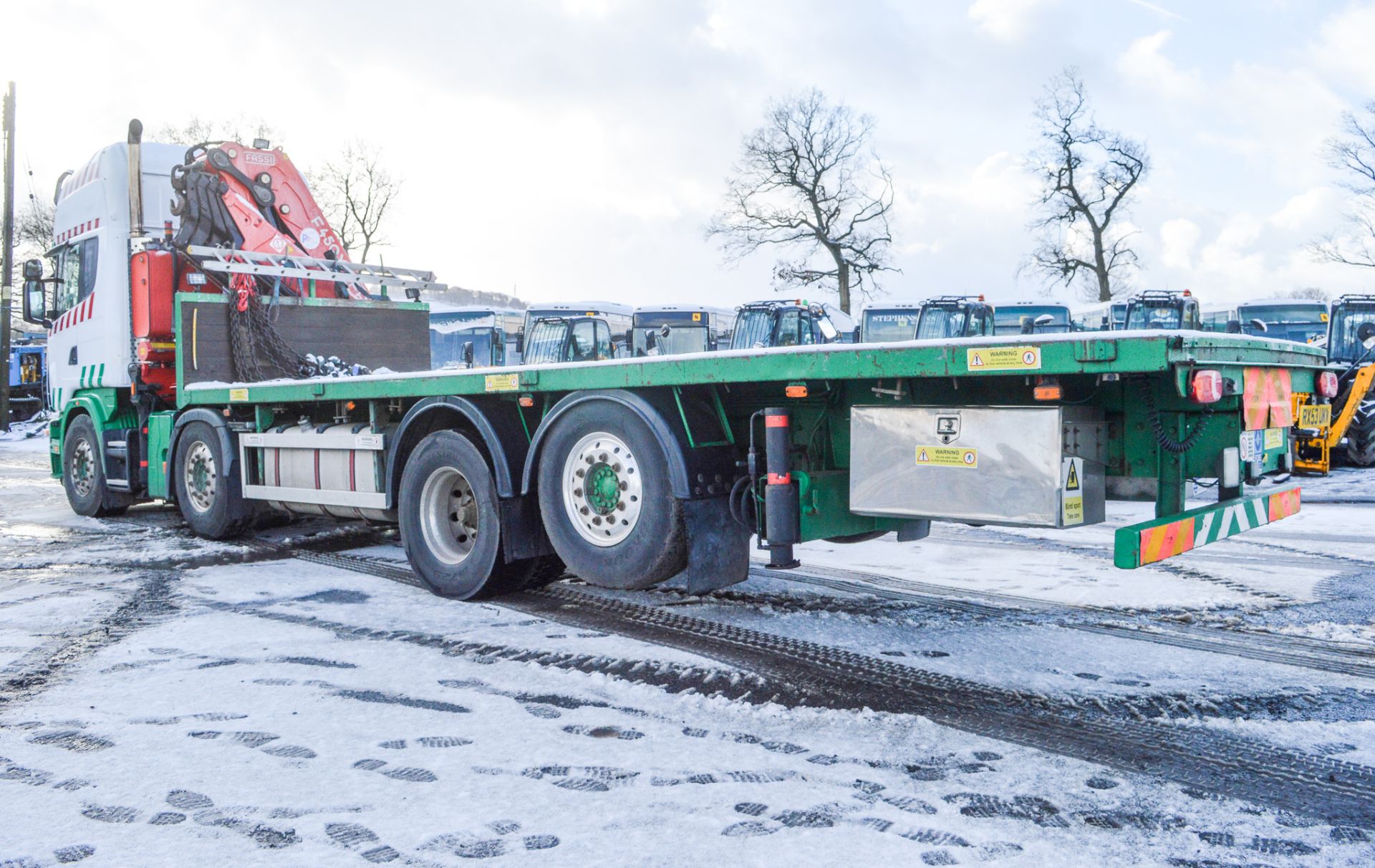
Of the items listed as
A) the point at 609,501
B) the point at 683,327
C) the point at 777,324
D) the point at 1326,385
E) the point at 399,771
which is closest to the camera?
the point at 399,771

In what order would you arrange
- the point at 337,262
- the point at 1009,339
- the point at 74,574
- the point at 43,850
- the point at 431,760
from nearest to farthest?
the point at 43,850
the point at 431,760
the point at 1009,339
the point at 74,574
the point at 337,262

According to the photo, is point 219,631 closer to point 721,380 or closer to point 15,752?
point 15,752

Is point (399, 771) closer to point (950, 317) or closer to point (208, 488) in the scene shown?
point (208, 488)

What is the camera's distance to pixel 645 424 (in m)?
5.62

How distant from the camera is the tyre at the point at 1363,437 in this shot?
14641 mm

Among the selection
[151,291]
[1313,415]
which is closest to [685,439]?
[1313,415]

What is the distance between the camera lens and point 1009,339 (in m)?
4.41

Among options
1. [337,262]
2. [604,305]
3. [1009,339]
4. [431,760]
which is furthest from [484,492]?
[604,305]

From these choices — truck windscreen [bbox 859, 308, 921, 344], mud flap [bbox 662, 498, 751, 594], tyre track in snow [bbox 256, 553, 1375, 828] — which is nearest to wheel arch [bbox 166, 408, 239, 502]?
tyre track in snow [bbox 256, 553, 1375, 828]

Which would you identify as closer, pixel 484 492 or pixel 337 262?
pixel 484 492

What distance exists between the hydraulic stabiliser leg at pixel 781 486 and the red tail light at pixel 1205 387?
1.80 meters

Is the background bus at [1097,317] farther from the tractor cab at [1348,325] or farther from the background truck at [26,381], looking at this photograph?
the background truck at [26,381]

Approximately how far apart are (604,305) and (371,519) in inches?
1231

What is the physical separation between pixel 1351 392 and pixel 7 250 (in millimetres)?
28983
